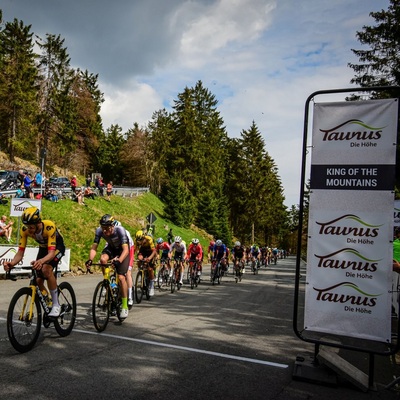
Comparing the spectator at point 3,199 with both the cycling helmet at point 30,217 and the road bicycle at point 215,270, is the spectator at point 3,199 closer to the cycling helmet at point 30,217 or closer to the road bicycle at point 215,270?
the road bicycle at point 215,270

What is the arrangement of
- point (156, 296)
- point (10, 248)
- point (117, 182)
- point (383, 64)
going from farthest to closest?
point (117, 182) < point (383, 64) < point (10, 248) < point (156, 296)

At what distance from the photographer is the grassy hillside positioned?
2075 centimetres

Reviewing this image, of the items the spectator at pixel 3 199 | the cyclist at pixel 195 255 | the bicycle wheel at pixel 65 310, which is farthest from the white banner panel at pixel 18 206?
the bicycle wheel at pixel 65 310

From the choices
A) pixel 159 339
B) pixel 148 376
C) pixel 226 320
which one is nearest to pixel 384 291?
pixel 148 376

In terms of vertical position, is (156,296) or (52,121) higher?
(52,121)

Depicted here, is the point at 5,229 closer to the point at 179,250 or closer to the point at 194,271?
the point at 179,250

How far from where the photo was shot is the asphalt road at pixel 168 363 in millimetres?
4055

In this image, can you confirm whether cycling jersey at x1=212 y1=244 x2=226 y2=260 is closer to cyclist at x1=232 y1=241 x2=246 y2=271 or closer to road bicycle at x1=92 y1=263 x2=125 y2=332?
cyclist at x1=232 y1=241 x2=246 y2=271

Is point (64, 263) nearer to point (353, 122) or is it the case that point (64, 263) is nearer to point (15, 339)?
point (15, 339)

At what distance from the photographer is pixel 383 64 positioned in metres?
20.1

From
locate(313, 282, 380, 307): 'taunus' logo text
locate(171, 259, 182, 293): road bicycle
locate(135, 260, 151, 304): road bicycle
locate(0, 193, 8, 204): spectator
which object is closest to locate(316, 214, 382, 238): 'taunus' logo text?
locate(313, 282, 380, 307): 'taunus' logo text

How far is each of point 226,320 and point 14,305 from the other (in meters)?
4.67

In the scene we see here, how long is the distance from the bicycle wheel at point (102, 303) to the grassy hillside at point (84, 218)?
12568mm

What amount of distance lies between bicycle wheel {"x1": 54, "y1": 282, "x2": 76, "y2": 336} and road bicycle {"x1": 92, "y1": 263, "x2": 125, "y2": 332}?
1.30 ft
